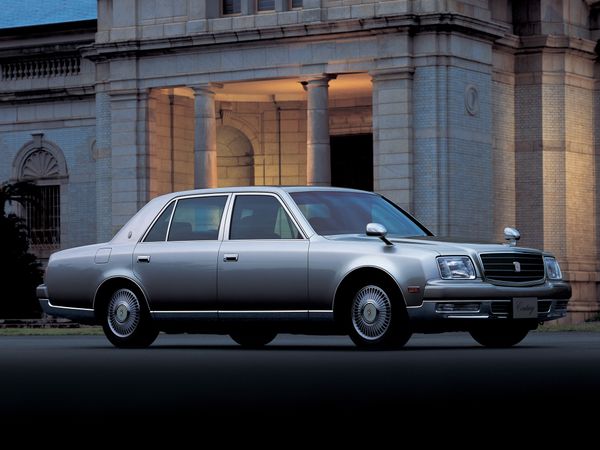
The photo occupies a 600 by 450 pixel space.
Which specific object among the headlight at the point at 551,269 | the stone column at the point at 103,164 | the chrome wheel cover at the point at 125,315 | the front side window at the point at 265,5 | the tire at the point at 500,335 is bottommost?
the tire at the point at 500,335

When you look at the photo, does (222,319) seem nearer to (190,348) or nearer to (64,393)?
(190,348)

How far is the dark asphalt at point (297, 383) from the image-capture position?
9602mm

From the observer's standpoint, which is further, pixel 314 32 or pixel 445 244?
pixel 314 32

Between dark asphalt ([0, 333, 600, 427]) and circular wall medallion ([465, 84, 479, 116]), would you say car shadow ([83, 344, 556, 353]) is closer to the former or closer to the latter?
dark asphalt ([0, 333, 600, 427])

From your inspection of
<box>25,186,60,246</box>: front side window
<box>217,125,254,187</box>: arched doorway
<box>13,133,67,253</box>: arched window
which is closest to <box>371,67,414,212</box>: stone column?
<box>217,125,254,187</box>: arched doorway

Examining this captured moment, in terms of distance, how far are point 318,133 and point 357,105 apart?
5726 mm

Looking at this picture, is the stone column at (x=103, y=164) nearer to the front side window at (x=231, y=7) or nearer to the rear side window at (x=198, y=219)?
the front side window at (x=231, y=7)

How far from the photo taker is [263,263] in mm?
17297

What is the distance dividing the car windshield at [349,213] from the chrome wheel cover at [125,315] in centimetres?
211

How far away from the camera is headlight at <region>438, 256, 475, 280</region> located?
16609 mm

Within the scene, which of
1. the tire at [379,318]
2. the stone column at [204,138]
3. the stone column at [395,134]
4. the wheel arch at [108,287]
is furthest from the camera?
the stone column at [204,138]

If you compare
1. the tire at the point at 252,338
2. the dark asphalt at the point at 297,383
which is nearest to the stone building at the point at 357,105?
the tire at the point at 252,338

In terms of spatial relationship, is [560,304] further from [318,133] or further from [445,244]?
[318,133]

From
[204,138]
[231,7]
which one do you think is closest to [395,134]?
[204,138]
